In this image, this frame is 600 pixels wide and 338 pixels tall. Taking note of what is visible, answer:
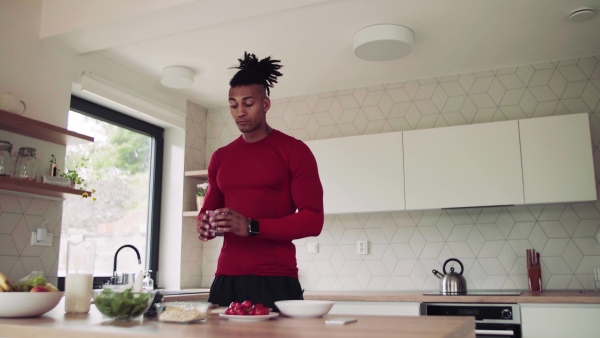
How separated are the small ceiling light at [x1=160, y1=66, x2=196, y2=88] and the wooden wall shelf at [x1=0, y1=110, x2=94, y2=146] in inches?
35.5

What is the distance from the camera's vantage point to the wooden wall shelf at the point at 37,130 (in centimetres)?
282

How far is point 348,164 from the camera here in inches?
157

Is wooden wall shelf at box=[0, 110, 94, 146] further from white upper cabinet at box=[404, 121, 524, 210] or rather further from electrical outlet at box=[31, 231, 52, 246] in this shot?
white upper cabinet at box=[404, 121, 524, 210]

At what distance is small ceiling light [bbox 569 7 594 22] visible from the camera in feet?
10.4

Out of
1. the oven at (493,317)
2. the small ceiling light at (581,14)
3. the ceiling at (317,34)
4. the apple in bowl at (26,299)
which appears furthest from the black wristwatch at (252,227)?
the small ceiling light at (581,14)

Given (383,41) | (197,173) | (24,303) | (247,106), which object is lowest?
(24,303)

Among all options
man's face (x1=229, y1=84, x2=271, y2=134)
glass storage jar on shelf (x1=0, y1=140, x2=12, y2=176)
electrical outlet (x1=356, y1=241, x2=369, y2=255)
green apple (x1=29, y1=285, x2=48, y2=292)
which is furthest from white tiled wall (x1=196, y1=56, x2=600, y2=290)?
green apple (x1=29, y1=285, x2=48, y2=292)

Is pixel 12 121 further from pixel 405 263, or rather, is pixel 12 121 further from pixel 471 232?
pixel 471 232

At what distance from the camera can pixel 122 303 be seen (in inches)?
55.8

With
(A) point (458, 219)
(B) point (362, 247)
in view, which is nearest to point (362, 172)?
(B) point (362, 247)

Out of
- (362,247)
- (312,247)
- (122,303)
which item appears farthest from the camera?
(312,247)

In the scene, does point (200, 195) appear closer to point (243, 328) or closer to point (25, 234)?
point (25, 234)

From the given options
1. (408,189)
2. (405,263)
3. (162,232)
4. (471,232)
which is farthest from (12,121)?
(471,232)

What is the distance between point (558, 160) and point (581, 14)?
34.5 inches
